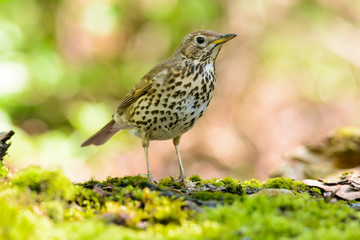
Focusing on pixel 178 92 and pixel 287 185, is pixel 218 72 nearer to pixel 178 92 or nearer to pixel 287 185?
pixel 178 92

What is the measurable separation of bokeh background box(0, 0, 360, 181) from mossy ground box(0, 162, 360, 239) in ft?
14.2

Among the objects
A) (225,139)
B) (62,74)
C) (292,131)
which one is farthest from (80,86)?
(292,131)

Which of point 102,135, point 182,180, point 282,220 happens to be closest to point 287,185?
point 182,180

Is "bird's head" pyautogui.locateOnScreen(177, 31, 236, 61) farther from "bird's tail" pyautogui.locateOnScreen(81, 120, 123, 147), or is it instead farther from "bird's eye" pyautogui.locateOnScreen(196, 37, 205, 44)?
"bird's tail" pyautogui.locateOnScreen(81, 120, 123, 147)

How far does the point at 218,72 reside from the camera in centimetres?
842

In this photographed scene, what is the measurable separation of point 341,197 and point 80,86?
17.1 ft

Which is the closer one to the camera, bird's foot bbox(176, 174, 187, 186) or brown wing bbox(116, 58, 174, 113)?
bird's foot bbox(176, 174, 187, 186)

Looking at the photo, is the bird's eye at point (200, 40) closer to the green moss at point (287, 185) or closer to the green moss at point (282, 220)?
the green moss at point (287, 185)

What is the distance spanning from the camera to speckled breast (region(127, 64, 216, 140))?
3.84m

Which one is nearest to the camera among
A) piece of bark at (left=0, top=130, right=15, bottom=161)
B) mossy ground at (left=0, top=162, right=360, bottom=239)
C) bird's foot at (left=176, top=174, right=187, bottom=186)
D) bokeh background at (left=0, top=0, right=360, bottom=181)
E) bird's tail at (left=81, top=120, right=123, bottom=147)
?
mossy ground at (left=0, top=162, right=360, bottom=239)

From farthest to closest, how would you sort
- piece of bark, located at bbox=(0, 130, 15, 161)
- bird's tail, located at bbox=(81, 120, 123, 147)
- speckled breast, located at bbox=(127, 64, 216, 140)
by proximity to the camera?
bird's tail, located at bbox=(81, 120, 123, 147)
speckled breast, located at bbox=(127, 64, 216, 140)
piece of bark, located at bbox=(0, 130, 15, 161)

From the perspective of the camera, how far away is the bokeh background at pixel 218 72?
280 inches

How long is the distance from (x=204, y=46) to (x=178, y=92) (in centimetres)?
56

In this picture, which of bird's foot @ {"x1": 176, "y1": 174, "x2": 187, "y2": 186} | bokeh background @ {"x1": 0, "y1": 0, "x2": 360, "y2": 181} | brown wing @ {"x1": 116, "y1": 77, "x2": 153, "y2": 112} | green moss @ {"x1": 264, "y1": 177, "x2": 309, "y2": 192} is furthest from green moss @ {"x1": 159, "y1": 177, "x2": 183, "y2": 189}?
bokeh background @ {"x1": 0, "y1": 0, "x2": 360, "y2": 181}
